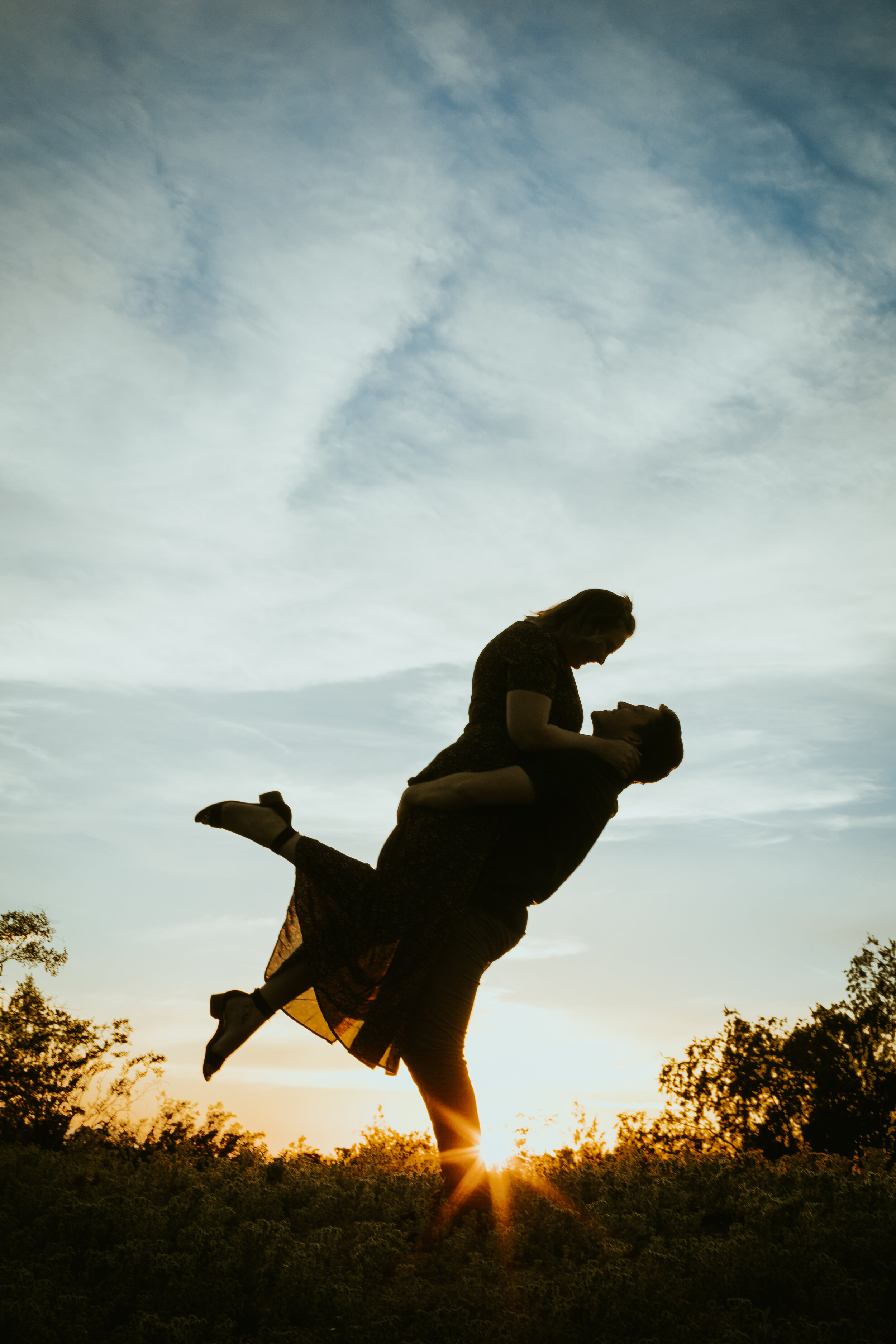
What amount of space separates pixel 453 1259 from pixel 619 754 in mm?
2065

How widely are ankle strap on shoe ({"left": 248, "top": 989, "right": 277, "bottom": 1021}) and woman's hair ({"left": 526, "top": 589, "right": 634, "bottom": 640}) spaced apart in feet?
7.11

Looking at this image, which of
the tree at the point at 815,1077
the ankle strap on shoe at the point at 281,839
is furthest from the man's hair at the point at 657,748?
the tree at the point at 815,1077

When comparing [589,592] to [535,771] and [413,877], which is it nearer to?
[535,771]

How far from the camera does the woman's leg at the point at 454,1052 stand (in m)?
3.71

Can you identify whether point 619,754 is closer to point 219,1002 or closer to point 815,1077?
point 219,1002

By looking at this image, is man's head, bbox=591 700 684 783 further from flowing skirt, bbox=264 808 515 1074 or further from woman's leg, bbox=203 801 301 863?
woman's leg, bbox=203 801 301 863

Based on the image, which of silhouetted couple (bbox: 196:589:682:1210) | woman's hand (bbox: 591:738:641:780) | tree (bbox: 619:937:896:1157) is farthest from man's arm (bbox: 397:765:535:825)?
tree (bbox: 619:937:896:1157)

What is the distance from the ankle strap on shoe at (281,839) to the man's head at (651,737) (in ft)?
4.96

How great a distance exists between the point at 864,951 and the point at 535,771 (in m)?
29.8

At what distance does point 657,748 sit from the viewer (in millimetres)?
4195

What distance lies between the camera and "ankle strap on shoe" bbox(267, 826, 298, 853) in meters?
4.00

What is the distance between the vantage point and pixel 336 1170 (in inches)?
198

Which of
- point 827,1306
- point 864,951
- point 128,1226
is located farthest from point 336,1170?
point 864,951

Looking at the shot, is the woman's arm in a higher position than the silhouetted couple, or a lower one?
higher
